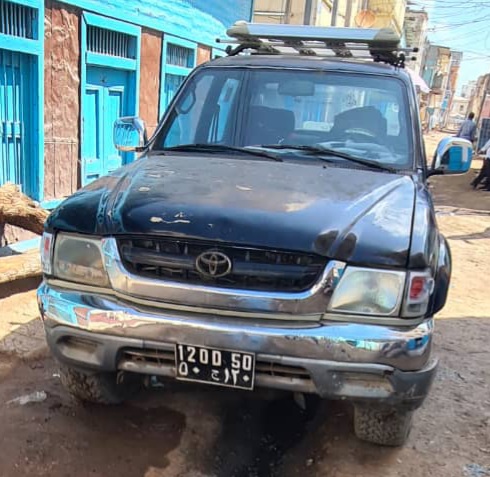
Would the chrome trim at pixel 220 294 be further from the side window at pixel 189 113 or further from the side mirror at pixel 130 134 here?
the side mirror at pixel 130 134

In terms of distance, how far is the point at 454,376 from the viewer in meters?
3.88

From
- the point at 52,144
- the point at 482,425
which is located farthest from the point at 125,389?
the point at 52,144

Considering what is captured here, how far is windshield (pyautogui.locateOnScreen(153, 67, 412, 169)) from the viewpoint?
3.48m

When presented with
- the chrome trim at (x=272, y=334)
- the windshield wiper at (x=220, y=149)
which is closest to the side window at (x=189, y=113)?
the windshield wiper at (x=220, y=149)

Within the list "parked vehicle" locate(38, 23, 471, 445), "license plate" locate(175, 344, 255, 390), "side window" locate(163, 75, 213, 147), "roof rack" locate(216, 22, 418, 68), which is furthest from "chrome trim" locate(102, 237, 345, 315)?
"roof rack" locate(216, 22, 418, 68)

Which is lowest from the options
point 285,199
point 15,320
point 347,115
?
point 15,320

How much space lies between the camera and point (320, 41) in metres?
4.56

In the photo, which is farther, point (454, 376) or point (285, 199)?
point (454, 376)

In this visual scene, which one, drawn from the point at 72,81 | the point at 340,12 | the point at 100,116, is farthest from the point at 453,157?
the point at 340,12

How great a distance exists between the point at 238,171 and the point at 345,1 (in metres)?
21.8

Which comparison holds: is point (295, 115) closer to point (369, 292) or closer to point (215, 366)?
point (369, 292)

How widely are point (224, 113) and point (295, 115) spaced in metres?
0.48

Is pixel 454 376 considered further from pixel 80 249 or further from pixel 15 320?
pixel 15 320

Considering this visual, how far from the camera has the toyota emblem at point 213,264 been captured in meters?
2.36
